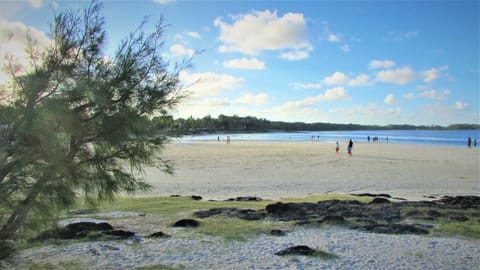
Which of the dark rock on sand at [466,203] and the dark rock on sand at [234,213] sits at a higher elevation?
the dark rock on sand at [234,213]

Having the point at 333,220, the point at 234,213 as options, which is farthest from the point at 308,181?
the point at 333,220

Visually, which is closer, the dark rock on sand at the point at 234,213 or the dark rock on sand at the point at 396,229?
the dark rock on sand at the point at 396,229

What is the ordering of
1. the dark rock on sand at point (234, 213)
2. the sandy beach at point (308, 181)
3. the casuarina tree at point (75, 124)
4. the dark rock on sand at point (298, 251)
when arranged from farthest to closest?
the sandy beach at point (308, 181)
the dark rock on sand at point (234, 213)
the dark rock on sand at point (298, 251)
the casuarina tree at point (75, 124)

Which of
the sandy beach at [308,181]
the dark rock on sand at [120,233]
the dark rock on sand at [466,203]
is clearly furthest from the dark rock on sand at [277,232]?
the sandy beach at [308,181]

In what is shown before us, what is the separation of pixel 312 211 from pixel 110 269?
527 centimetres

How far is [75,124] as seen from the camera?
3703 millimetres

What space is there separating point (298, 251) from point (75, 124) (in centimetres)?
379

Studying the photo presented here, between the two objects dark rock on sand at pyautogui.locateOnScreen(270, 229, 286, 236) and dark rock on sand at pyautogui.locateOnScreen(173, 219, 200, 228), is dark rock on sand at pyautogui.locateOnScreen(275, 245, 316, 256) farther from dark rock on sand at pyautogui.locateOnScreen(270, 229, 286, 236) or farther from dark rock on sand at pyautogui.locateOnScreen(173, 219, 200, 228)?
dark rock on sand at pyautogui.locateOnScreen(173, 219, 200, 228)

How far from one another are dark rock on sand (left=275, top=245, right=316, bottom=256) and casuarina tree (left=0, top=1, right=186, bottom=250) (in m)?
2.30

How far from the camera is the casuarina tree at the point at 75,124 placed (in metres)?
3.38

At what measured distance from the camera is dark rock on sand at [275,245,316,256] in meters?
5.11

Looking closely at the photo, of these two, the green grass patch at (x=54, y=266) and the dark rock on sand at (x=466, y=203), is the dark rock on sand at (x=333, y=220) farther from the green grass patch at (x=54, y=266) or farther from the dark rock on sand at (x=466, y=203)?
the green grass patch at (x=54, y=266)

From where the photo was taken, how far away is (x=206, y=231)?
6.43 metres

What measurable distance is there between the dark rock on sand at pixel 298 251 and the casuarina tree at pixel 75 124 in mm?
2302
